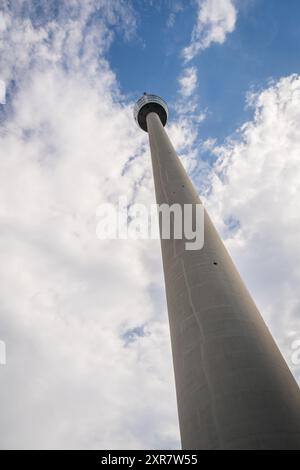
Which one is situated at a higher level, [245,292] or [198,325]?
[245,292]

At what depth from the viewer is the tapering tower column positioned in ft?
32.0

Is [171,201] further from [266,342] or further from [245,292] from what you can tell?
[266,342]

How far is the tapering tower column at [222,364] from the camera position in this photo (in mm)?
9758

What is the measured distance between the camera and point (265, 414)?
9.82 metres

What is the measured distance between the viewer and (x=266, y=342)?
12.7 meters

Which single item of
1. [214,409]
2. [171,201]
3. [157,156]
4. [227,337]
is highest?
[157,156]

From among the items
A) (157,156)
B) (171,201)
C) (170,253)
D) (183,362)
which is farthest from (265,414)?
(157,156)

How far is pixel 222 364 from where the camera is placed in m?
11.5

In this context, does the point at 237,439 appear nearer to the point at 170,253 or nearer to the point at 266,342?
the point at 266,342
